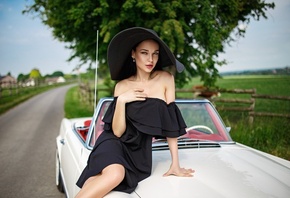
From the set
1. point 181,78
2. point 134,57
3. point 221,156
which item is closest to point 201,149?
point 221,156

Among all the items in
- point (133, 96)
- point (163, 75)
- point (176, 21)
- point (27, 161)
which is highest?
point (176, 21)

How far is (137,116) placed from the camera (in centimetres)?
181

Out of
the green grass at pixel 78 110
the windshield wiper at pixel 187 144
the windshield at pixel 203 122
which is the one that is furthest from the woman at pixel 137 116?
the green grass at pixel 78 110

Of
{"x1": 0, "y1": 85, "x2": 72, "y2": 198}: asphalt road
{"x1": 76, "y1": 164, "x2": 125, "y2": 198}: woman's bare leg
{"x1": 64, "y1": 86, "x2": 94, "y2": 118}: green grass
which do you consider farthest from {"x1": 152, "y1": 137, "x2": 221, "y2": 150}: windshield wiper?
{"x1": 64, "y1": 86, "x2": 94, "y2": 118}: green grass

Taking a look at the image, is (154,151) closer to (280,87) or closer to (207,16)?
(207,16)

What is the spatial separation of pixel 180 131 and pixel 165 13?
549 centimetres

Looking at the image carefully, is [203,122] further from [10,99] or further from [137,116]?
[10,99]

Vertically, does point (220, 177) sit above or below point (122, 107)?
below

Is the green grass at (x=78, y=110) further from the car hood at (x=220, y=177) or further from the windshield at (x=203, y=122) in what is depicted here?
the car hood at (x=220, y=177)

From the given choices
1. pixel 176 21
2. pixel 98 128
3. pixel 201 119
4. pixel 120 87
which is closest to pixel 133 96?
pixel 120 87

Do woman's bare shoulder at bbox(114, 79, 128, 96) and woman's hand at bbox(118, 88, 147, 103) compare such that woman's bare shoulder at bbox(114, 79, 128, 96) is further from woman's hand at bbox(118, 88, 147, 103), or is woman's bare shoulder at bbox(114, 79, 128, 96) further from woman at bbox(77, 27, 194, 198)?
woman's hand at bbox(118, 88, 147, 103)

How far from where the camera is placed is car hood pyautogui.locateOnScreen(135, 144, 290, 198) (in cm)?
158

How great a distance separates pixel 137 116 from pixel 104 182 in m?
0.49

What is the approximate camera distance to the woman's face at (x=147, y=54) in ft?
6.09
